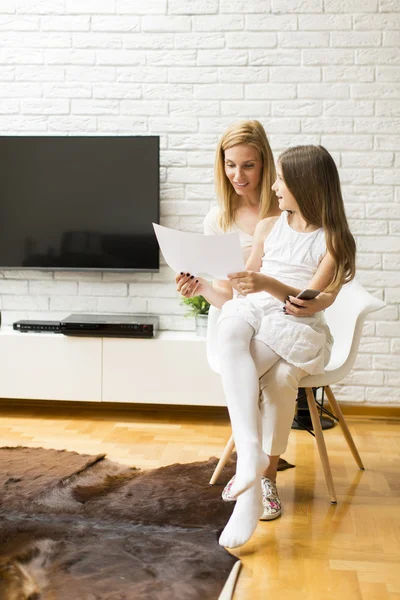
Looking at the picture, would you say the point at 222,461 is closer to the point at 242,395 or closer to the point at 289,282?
the point at 242,395

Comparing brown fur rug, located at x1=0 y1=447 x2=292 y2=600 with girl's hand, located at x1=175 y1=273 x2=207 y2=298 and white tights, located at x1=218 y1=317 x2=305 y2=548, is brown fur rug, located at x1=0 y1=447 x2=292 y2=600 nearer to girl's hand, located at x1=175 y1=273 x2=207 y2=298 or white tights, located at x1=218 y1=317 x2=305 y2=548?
white tights, located at x1=218 y1=317 x2=305 y2=548

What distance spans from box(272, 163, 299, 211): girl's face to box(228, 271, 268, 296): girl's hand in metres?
0.29

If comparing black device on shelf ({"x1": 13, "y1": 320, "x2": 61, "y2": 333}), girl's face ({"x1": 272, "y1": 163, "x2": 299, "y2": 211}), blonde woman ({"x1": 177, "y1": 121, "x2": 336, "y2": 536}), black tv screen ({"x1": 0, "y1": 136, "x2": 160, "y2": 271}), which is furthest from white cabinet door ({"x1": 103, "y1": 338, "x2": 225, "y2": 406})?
girl's face ({"x1": 272, "y1": 163, "x2": 299, "y2": 211})

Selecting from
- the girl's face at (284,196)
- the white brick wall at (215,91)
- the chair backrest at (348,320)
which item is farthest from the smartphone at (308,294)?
the white brick wall at (215,91)

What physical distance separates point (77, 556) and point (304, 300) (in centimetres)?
98

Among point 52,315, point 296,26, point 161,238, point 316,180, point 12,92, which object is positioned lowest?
point 52,315

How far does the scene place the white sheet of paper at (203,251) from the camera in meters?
2.19

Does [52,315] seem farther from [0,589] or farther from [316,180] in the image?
[0,589]

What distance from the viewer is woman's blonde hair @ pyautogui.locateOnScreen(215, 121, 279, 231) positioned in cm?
256

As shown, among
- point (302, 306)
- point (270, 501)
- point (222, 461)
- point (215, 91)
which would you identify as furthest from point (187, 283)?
point (215, 91)

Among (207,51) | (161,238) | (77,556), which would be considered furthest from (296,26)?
(77,556)

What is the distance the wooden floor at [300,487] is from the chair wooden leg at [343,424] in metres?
0.05

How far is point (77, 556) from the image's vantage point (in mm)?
1967

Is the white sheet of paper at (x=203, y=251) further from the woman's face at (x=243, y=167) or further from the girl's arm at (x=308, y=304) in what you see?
the woman's face at (x=243, y=167)
